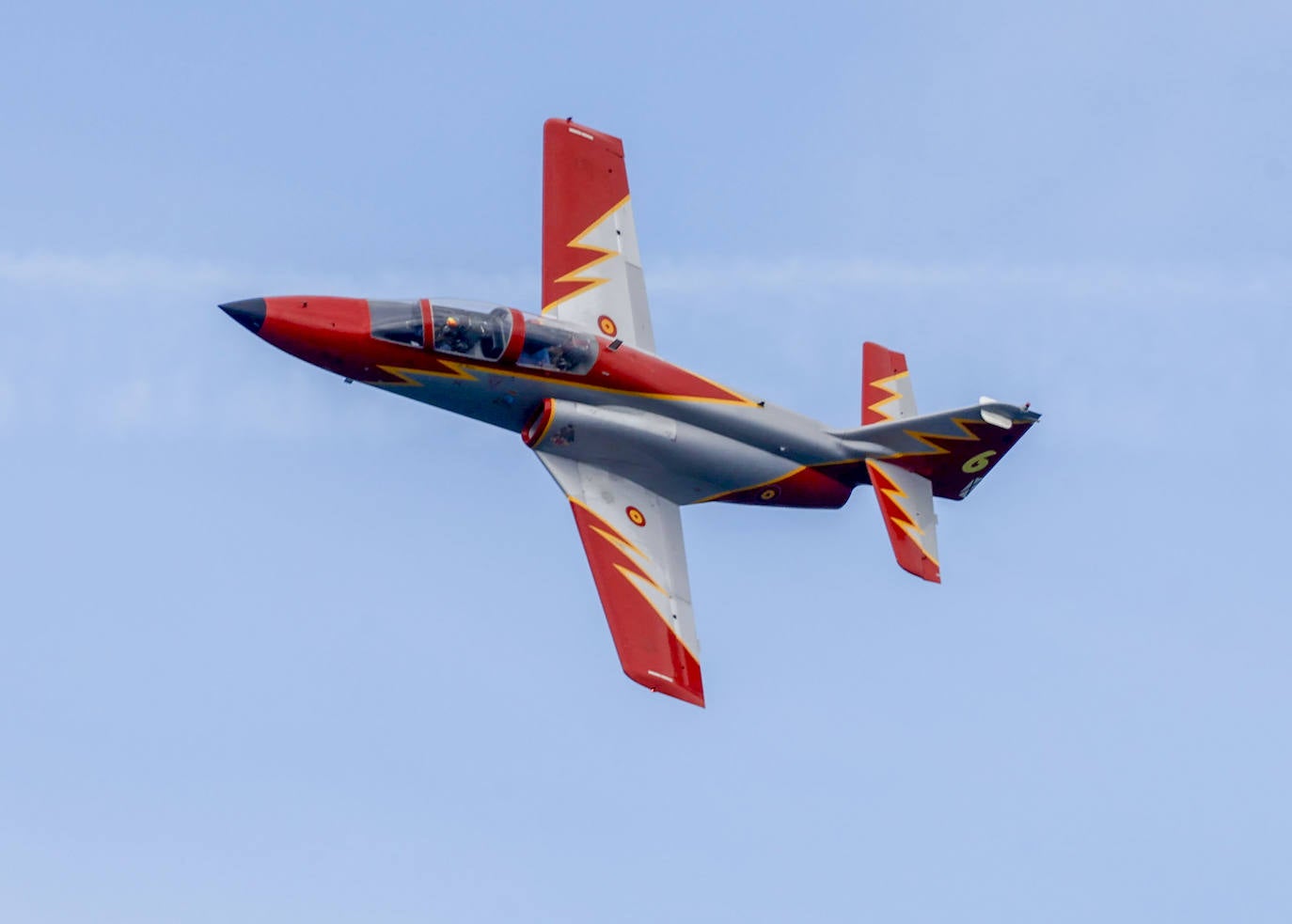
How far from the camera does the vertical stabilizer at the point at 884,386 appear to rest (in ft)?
126

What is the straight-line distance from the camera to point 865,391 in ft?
127

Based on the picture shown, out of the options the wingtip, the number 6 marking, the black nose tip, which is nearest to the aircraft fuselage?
the black nose tip

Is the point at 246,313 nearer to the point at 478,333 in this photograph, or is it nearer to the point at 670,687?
the point at 478,333

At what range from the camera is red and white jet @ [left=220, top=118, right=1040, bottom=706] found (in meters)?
34.4

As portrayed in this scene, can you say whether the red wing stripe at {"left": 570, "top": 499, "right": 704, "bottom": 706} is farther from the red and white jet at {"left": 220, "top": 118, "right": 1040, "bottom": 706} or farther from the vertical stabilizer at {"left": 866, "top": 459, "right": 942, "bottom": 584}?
the vertical stabilizer at {"left": 866, "top": 459, "right": 942, "bottom": 584}

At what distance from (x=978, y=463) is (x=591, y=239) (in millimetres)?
9132

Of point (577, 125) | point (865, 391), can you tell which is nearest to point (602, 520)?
point (865, 391)

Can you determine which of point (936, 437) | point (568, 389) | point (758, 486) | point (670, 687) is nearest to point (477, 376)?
point (568, 389)

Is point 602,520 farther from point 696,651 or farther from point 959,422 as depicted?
point 959,422

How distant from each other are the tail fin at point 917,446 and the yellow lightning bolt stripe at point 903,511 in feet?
0.06

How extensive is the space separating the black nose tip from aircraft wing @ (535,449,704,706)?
5815mm

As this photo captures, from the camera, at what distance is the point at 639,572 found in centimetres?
3522

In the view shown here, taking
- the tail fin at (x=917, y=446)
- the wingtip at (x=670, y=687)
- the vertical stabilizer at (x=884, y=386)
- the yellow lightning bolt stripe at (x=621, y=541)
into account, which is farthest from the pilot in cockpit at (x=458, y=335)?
the vertical stabilizer at (x=884, y=386)

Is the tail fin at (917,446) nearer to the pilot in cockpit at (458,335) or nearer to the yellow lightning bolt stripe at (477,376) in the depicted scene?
the yellow lightning bolt stripe at (477,376)
